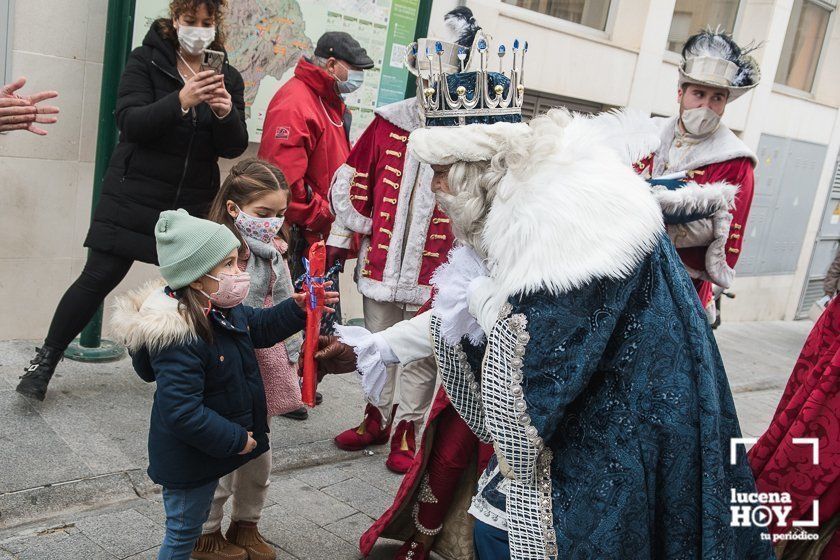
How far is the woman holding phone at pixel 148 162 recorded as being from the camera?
12.8 feet

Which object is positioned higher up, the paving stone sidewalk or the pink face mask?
the pink face mask

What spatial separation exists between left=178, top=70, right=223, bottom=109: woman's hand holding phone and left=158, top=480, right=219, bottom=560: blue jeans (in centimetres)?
186

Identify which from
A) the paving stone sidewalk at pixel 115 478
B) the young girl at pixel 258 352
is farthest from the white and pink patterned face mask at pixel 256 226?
the paving stone sidewalk at pixel 115 478

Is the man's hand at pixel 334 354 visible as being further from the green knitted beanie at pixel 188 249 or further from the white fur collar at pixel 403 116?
the white fur collar at pixel 403 116

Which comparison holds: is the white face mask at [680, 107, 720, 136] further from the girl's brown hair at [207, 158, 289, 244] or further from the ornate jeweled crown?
the girl's brown hair at [207, 158, 289, 244]

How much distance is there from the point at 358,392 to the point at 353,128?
199 centimetres

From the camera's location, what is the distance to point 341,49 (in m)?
4.33

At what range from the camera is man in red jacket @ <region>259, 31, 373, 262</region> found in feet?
13.5

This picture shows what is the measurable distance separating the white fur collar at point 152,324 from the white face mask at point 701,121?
2.89 m

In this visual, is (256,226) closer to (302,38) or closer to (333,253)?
(333,253)

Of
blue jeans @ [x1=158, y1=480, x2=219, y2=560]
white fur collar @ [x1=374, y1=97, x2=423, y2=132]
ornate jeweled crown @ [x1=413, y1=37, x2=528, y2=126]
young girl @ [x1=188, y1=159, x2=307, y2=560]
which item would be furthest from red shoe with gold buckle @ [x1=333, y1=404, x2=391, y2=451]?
ornate jeweled crown @ [x1=413, y1=37, x2=528, y2=126]

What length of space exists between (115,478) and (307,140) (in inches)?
72.5

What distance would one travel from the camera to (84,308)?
4012mm

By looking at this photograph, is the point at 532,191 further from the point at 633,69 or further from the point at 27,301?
the point at 633,69
